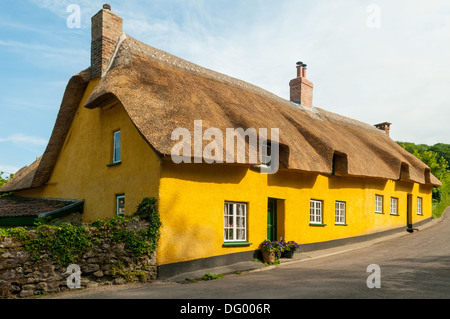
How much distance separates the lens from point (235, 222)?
12.0m

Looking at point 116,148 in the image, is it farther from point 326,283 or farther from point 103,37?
point 326,283

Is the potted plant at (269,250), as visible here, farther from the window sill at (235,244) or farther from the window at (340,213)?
the window at (340,213)

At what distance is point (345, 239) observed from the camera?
1662cm

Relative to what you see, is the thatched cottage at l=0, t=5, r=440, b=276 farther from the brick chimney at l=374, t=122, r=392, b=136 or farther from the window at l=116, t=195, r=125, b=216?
the brick chimney at l=374, t=122, r=392, b=136

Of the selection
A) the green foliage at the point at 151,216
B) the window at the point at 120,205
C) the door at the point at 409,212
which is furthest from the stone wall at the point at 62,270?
the door at the point at 409,212

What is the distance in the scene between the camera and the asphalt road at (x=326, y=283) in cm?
750

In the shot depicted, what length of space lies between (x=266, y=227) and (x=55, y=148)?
8996mm

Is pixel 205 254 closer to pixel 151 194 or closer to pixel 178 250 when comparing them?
pixel 178 250

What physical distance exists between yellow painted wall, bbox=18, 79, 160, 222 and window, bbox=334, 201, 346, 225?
918cm

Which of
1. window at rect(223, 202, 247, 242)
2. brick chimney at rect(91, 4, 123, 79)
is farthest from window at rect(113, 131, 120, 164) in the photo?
window at rect(223, 202, 247, 242)

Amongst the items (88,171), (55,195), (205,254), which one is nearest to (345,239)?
(205,254)

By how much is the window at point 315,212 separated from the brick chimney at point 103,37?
9.27 metres

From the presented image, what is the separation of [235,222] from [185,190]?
2.27m

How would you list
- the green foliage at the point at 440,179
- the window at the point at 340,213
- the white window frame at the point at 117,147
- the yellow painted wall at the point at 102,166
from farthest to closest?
the green foliage at the point at 440,179 < the window at the point at 340,213 < the white window frame at the point at 117,147 < the yellow painted wall at the point at 102,166
